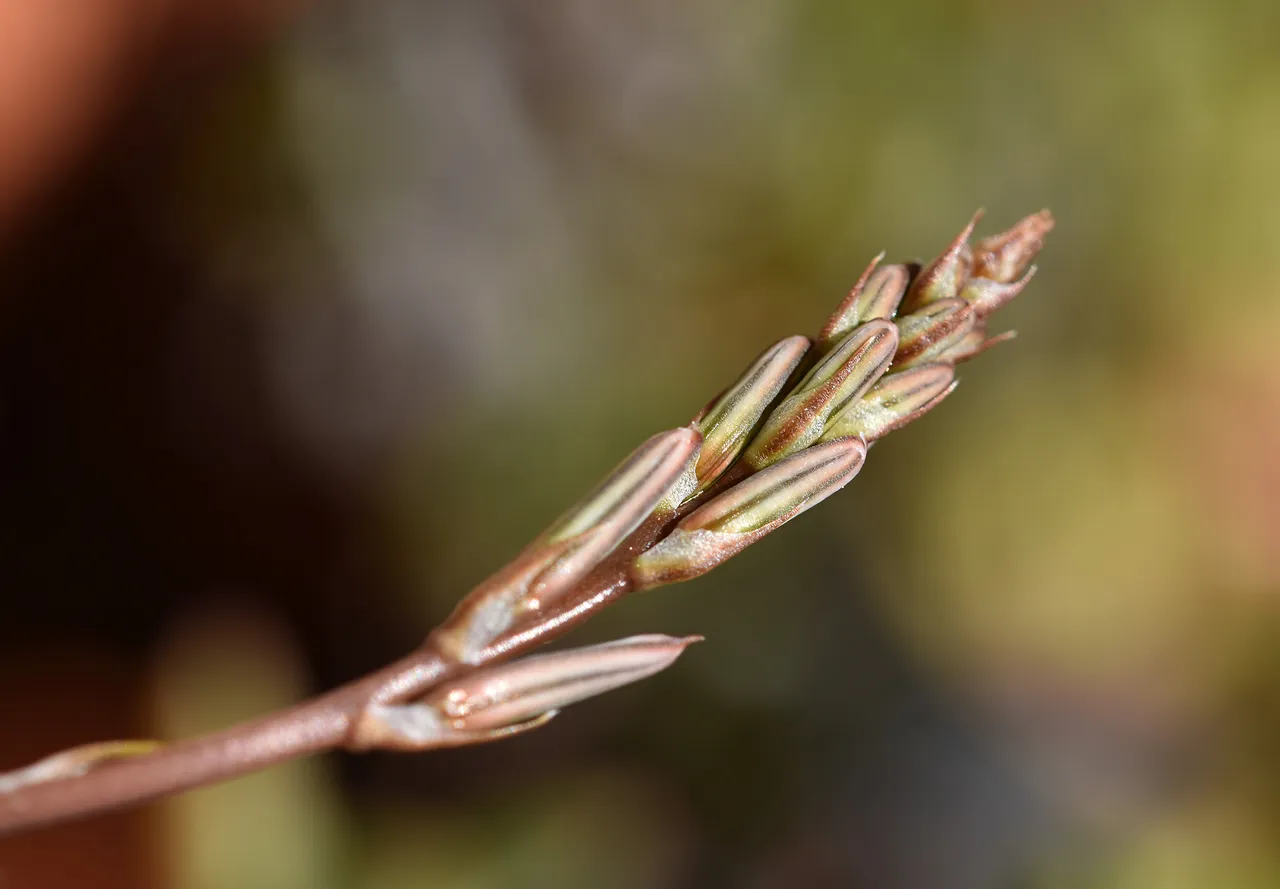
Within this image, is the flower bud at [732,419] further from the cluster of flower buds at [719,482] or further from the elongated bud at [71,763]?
the elongated bud at [71,763]

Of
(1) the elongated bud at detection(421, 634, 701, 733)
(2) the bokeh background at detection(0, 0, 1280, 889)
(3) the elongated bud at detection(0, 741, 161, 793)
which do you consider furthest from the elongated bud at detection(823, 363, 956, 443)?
(2) the bokeh background at detection(0, 0, 1280, 889)

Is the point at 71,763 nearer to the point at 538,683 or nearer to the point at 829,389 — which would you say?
the point at 538,683

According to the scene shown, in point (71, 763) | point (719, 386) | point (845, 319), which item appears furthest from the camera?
point (719, 386)

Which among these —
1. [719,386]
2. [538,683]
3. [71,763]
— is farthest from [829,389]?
[719,386]

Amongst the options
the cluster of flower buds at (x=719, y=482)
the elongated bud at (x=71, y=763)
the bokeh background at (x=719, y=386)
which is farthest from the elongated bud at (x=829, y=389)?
the bokeh background at (x=719, y=386)

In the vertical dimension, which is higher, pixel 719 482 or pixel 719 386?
pixel 719 386

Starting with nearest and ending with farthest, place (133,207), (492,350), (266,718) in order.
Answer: (266,718), (133,207), (492,350)

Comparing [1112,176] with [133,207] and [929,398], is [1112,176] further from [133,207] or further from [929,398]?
[133,207]

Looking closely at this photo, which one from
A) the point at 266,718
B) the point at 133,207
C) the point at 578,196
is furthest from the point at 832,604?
the point at 266,718
